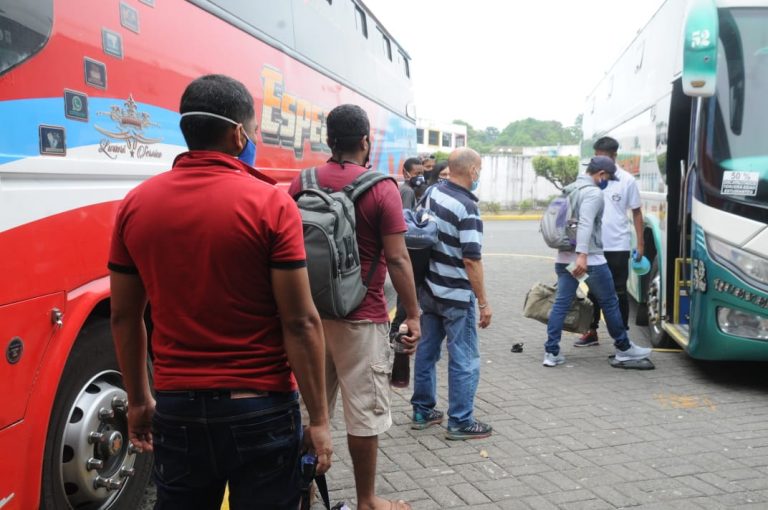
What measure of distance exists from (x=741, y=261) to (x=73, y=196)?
14.7ft

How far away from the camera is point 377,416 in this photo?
3.41 meters

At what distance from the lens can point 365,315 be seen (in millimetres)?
3373

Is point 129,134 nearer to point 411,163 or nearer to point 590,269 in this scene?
point 590,269

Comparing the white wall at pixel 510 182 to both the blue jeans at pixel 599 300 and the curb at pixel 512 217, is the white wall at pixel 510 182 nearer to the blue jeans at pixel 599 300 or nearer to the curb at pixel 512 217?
the curb at pixel 512 217

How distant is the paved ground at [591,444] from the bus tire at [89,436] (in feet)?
3.76

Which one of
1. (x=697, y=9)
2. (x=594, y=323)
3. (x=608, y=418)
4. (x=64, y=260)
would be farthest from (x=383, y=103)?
(x=64, y=260)

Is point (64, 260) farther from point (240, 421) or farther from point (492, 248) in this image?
point (492, 248)

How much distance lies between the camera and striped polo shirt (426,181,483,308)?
4406 mm

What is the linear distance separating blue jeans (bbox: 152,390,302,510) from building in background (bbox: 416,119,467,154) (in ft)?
186

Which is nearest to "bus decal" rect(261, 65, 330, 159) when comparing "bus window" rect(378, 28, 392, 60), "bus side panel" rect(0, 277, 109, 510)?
"bus side panel" rect(0, 277, 109, 510)

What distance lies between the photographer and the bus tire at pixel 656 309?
273 inches

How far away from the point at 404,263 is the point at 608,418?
248cm

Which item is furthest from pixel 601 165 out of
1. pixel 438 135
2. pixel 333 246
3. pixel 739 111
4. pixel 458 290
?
pixel 438 135

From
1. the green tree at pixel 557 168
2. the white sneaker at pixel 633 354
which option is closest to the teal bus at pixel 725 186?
the white sneaker at pixel 633 354
